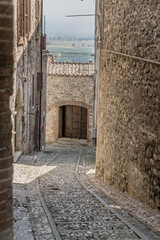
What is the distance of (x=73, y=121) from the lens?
23.2 meters

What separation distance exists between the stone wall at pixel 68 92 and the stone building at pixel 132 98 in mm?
11879

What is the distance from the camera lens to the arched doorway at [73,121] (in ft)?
75.0

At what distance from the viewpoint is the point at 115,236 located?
4488 millimetres

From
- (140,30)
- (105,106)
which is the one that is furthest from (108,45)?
(140,30)

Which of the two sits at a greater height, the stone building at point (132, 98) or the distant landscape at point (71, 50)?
the distant landscape at point (71, 50)

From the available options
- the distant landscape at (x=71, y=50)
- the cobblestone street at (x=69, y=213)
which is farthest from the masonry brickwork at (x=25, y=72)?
the distant landscape at (x=71, y=50)

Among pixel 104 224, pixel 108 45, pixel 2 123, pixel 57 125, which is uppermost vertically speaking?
pixel 108 45

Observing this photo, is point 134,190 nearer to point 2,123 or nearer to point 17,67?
point 2,123

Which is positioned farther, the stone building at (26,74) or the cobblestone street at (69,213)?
the stone building at (26,74)

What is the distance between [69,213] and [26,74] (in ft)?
26.2

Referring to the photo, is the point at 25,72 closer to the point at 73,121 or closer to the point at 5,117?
the point at 73,121

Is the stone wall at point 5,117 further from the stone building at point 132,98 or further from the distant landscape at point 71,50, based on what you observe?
the distant landscape at point 71,50

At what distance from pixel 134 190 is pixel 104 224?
1789 mm

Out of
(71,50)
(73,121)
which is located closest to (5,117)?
(73,121)
